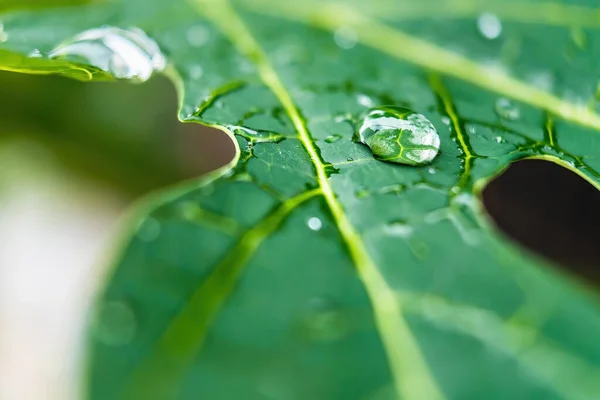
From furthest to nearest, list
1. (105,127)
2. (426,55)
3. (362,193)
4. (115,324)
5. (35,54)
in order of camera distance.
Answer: (105,127)
(426,55)
(35,54)
(362,193)
(115,324)

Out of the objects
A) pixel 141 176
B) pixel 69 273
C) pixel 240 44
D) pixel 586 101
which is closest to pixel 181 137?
pixel 141 176

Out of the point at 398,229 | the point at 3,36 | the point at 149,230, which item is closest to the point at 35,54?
the point at 3,36

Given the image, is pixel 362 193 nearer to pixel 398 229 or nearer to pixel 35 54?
pixel 398 229

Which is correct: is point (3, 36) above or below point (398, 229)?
above

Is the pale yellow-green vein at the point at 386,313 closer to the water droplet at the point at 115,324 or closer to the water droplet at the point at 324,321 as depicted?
the water droplet at the point at 324,321

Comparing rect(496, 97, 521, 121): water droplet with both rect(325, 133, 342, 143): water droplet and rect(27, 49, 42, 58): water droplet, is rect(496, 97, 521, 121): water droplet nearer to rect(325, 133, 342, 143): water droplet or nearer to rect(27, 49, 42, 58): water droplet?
rect(325, 133, 342, 143): water droplet

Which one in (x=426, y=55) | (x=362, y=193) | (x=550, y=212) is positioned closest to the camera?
(x=362, y=193)
